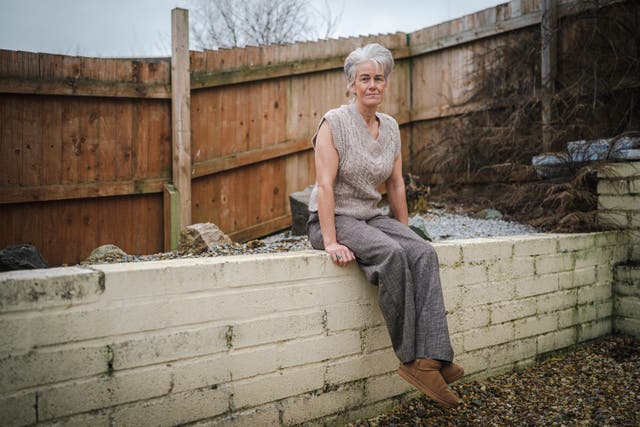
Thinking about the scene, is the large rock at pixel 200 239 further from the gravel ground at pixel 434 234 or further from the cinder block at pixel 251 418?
the cinder block at pixel 251 418

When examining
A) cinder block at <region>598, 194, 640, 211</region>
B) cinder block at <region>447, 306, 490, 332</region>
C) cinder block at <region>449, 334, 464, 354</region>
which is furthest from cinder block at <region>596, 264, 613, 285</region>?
cinder block at <region>449, 334, 464, 354</region>

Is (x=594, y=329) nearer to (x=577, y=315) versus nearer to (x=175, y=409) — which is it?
(x=577, y=315)

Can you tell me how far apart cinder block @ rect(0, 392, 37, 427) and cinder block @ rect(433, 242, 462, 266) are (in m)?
1.84

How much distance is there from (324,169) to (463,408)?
1348mm

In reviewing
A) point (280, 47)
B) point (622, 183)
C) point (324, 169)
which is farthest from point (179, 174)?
point (622, 183)

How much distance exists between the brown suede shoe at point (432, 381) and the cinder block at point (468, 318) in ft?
2.23

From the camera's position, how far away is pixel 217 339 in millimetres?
1957

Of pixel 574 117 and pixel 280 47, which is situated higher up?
pixel 280 47

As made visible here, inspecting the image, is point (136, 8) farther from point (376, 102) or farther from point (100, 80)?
point (376, 102)

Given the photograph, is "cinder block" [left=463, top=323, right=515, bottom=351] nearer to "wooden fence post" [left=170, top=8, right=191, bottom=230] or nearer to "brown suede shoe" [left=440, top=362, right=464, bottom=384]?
"brown suede shoe" [left=440, top=362, right=464, bottom=384]

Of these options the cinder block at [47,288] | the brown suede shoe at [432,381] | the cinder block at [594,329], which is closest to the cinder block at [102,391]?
the cinder block at [47,288]

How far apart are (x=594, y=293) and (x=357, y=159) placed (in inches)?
85.2

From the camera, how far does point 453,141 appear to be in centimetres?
546

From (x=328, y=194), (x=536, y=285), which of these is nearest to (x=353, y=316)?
(x=328, y=194)
